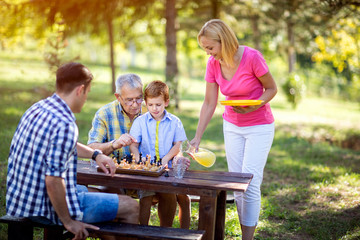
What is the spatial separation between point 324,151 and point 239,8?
29.7ft

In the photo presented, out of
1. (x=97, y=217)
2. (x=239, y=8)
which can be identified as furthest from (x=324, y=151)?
(x=239, y=8)

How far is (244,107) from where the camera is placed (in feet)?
12.6

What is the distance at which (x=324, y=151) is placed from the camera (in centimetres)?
896

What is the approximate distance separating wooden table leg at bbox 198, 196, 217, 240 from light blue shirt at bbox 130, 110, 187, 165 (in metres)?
Answer: 0.78

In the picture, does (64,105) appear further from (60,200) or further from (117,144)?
(117,144)

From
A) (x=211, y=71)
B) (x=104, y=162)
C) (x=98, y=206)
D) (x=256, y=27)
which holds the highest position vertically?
(x=256, y=27)

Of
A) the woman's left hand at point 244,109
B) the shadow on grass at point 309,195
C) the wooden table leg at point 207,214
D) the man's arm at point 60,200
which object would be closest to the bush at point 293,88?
the shadow on grass at point 309,195

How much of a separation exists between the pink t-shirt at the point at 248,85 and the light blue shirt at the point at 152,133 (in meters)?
0.58

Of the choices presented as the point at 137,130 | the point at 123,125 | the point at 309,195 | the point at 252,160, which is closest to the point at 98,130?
the point at 123,125

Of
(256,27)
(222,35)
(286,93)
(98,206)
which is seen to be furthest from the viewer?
(256,27)

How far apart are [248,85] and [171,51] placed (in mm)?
9409

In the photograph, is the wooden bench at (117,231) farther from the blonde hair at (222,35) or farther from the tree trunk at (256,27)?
the tree trunk at (256,27)

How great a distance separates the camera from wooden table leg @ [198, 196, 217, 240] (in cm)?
321

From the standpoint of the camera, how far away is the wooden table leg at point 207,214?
3207mm
